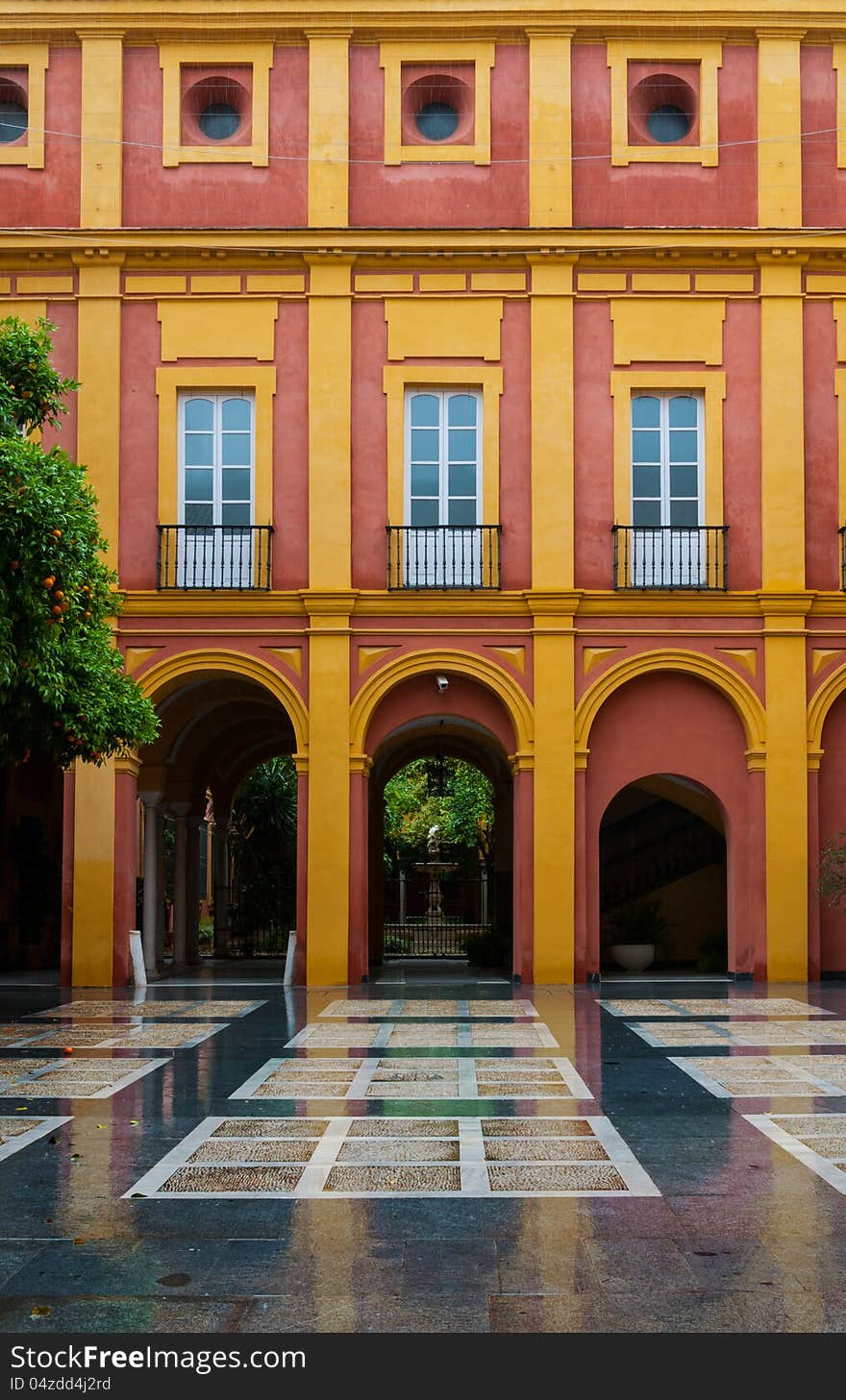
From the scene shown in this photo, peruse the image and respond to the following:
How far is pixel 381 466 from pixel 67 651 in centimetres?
689

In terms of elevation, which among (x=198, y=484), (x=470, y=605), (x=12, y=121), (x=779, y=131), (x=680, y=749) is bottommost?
(x=680, y=749)

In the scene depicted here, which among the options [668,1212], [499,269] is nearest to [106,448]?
[499,269]

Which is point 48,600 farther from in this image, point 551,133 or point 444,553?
point 551,133

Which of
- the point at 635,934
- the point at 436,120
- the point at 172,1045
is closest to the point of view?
the point at 172,1045

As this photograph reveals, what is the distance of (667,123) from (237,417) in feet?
22.6

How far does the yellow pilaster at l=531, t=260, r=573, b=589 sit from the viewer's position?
19047 millimetres

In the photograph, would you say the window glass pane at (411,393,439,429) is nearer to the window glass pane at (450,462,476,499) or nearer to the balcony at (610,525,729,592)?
the window glass pane at (450,462,476,499)

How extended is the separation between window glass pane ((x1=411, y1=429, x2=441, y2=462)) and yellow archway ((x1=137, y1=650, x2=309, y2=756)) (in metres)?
3.33

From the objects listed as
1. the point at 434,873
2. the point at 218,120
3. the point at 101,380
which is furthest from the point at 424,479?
the point at 434,873

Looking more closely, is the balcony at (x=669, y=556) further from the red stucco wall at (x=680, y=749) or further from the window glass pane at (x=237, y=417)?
the window glass pane at (x=237, y=417)

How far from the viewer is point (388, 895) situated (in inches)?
1655

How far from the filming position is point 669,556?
757 inches

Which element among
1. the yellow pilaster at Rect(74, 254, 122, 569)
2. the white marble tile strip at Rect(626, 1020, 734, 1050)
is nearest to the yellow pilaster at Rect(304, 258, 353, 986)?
the yellow pilaster at Rect(74, 254, 122, 569)

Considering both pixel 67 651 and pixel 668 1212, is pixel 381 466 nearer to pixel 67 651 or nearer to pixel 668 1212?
pixel 67 651
